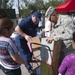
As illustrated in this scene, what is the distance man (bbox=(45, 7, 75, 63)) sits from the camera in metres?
4.28

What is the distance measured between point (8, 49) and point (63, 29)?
952mm

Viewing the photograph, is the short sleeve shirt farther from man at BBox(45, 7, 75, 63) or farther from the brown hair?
the brown hair

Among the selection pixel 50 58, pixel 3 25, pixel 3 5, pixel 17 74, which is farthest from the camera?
pixel 3 5

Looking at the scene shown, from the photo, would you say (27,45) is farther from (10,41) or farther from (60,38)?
(10,41)

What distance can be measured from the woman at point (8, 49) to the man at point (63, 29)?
2.24ft

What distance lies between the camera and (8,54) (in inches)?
152

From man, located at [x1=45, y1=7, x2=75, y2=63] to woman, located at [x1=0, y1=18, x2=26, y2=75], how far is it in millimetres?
683

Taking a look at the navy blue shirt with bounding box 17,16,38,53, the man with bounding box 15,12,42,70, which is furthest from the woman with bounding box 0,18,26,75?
the navy blue shirt with bounding box 17,16,38,53

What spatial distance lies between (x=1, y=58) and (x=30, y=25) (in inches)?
73.1

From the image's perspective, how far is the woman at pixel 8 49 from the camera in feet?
12.5

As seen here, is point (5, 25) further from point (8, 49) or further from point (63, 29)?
point (63, 29)

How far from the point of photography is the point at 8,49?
3814 millimetres

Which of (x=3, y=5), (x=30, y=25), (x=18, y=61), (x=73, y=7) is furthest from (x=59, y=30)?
(x=3, y=5)

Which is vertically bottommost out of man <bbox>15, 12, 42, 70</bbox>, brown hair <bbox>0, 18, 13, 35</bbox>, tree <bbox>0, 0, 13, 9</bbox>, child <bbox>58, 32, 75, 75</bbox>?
tree <bbox>0, 0, 13, 9</bbox>
